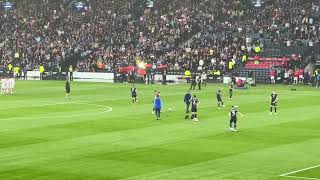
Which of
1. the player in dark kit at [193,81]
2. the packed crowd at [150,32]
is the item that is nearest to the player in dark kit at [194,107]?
the player in dark kit at [193,81]

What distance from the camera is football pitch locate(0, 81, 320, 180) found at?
27.6 m

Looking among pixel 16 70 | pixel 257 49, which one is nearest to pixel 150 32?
pixel 257 49

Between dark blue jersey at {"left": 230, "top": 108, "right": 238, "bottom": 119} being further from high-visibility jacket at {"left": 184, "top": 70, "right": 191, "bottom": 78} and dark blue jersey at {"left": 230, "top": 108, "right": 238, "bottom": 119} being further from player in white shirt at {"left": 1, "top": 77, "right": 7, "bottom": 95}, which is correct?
high-visibility jacket at {"left": 184, "top": 70, "right": 191, "bottom": 78}

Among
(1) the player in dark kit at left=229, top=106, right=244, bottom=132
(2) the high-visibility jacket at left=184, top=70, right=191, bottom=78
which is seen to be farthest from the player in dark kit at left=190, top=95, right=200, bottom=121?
(2) the high-visibility jacket at left=184, top=70, right=191, bottom=78

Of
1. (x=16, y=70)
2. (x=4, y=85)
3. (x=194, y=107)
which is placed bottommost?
(x=4, y=85)

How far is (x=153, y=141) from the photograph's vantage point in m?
36.0

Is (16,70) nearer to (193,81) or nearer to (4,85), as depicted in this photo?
(4,85)

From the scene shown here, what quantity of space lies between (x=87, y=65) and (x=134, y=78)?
9427mm

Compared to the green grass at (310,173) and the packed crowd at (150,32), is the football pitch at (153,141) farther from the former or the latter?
the packed crowd at (150,32)

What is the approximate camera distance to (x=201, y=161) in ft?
97.9

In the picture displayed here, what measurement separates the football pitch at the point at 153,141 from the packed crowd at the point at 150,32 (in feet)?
105

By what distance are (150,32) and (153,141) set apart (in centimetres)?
6855

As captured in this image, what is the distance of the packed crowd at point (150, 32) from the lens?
3688 inches

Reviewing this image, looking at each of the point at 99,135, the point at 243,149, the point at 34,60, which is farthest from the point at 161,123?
the point at 34,60
